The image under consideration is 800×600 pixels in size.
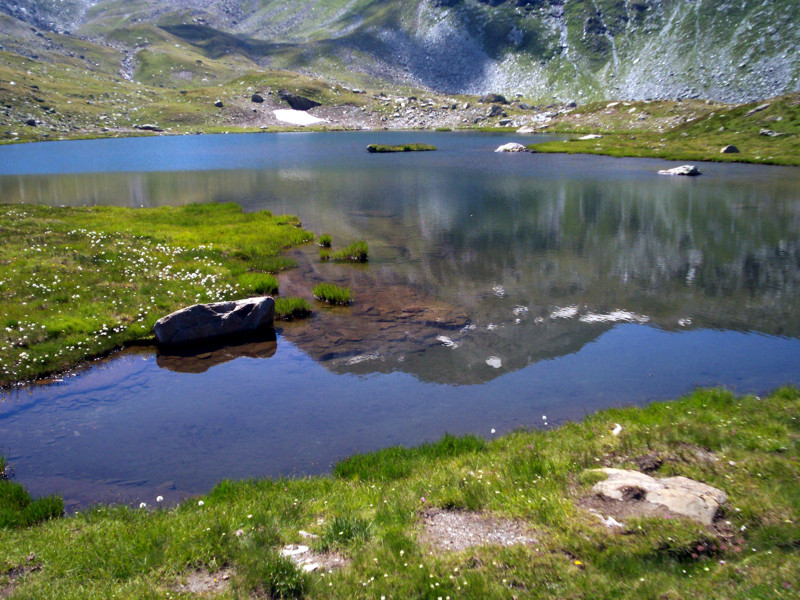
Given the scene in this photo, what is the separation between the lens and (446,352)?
57.1 feet

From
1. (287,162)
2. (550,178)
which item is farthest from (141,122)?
(550,178)

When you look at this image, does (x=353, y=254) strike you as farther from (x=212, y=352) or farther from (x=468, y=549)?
(x=468, y=549)

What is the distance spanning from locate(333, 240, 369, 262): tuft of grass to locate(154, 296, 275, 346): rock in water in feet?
30.4

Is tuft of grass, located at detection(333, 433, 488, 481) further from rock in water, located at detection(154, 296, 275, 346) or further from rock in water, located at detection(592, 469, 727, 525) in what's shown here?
rock in water, located at detection(154, 296, 275, 346)

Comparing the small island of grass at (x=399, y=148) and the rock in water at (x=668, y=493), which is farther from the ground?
the small island of grass at (x=399, y=148)

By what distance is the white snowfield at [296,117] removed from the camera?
186 metres

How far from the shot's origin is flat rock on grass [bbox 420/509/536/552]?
24.5ft

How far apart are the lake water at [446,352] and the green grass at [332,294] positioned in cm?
65

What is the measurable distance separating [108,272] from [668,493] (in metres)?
23.1

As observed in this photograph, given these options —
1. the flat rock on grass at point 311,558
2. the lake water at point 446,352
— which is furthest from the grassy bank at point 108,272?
the flat rock on grass at point 311,558

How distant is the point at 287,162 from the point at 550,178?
129 feet

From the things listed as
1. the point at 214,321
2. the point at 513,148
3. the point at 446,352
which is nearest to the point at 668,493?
the point at 446,352

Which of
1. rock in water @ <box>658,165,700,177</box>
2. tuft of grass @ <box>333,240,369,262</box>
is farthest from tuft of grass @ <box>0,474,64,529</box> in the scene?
rock in water @ <box>658,165,700,177</box>

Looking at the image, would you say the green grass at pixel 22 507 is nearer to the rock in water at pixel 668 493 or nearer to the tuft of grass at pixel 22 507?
the tuft of grass at pixel 22 507
